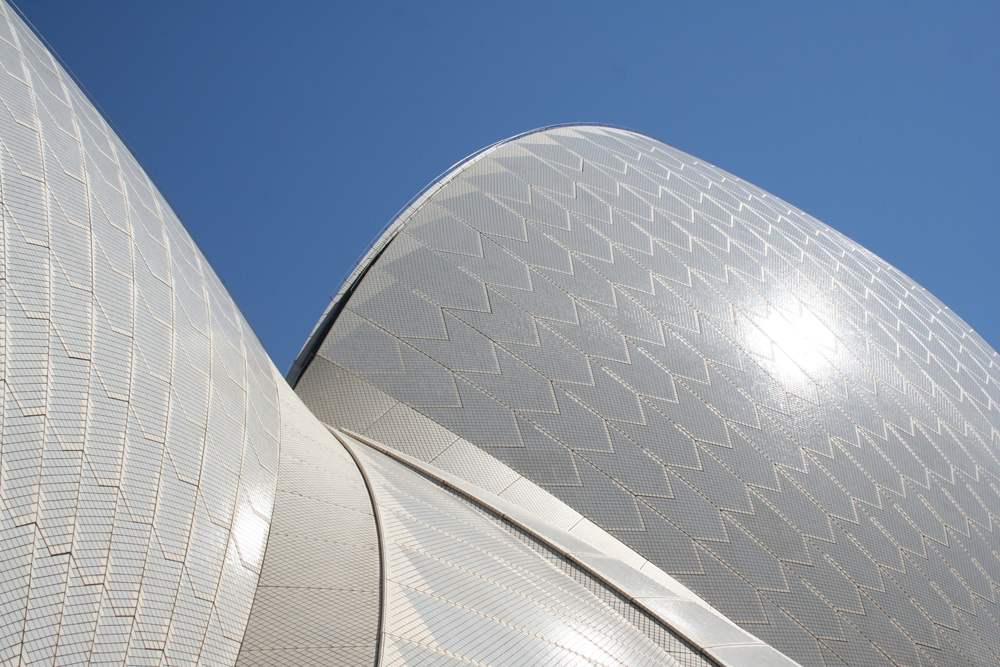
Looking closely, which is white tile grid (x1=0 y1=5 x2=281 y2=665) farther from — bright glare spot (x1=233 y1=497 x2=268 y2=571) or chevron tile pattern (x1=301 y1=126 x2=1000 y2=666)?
chevron tile pattern (x1=301 y1=126 x2=1000 y2=666)

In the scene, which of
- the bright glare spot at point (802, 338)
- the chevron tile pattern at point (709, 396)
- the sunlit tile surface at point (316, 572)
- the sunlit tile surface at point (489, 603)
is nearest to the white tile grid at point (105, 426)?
the sunlit tile surface at point (316, 572)

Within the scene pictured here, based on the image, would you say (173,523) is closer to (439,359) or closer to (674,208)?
(439,359)

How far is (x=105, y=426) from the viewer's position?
5.43 metres

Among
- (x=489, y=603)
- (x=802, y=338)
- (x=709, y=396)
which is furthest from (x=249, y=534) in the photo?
(x=802, y=338)

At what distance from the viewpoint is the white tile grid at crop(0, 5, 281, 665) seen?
15.4ft

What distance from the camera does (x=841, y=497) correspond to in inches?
419

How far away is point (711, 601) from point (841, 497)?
250 centimetres

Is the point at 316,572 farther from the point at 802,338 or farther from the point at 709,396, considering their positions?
the point at 802,338

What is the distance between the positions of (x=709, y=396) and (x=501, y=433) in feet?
10.1

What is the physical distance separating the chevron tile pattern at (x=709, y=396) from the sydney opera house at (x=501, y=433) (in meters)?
0.05

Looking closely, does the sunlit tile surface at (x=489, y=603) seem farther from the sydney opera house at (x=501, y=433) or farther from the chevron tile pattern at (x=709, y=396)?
the chevron tile pattern at (x=709, y=396)

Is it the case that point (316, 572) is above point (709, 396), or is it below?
below

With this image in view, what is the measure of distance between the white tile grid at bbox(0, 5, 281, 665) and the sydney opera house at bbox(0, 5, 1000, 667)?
24 millimetres

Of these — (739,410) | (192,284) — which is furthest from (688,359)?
(192,284)
